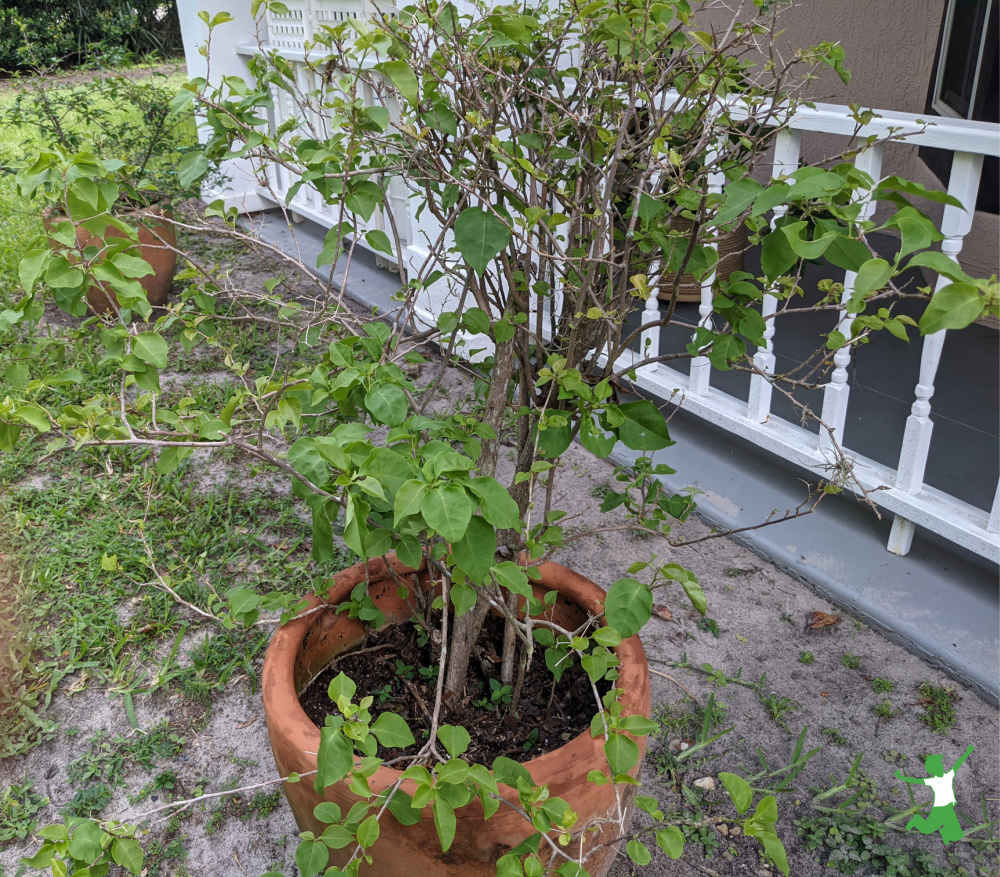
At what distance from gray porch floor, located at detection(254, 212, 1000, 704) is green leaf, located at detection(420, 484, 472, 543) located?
1882 mm

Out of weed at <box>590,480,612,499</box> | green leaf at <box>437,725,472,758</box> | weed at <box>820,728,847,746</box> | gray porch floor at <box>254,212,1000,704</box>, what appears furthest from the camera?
weed at <box>590,480,612,499</box>

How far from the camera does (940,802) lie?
1983 millimetres

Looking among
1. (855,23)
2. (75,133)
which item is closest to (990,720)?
(855,23)

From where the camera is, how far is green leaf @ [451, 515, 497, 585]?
1.19 metres

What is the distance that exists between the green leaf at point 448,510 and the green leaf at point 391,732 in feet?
1.24

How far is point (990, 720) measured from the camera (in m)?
2.22

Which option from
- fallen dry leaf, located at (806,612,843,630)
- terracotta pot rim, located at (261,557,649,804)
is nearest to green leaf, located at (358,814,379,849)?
terracotta pot rim, located at (261,557,649,804)

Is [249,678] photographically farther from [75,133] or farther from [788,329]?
[75,133]

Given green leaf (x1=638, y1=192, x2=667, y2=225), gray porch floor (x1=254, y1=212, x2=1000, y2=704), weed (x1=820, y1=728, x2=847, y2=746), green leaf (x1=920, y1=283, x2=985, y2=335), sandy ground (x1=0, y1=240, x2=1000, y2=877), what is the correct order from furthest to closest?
gray porch floor (x1=254, y1=212, x2=1000, y2=704)
weed (x1=820, y1=728, x2=847, y2=746)
sandy ground (x1=0, y1=240, x2=1000, y2=877)
green leaf (x1=638, y1=192, x2=667, y2=225)
green leaf (x1=920, y1=283, x2=985, y2=335)

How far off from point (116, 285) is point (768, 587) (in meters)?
2.23

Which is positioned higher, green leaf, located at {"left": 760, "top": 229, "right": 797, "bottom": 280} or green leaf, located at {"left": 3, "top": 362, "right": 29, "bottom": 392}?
green leaf, located at {"left": 760, "top": 229, "right": 797, "bottom": 280}

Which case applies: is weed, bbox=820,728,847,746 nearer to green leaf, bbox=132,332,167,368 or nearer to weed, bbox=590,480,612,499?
weed, bbox=590,480,612,499

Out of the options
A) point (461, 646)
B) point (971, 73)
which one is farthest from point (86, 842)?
point (971, 73)

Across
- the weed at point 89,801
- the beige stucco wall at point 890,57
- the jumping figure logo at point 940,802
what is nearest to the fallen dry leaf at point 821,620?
the jumping figure logo at point 940,802
